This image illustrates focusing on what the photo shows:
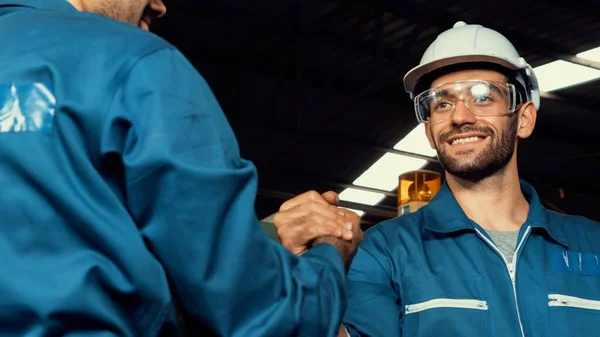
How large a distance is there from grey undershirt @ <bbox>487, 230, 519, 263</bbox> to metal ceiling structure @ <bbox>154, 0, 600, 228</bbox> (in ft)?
18.5

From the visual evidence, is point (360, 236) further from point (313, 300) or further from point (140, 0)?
point (140, 0)

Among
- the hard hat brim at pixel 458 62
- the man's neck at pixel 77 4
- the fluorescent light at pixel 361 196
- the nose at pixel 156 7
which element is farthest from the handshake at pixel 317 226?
the fluorescent light at pixel 361 196

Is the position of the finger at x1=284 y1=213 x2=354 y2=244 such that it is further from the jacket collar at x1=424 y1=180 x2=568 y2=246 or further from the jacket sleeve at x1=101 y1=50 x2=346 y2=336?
the jacket collar at x1=424 y1=180 x2=568 y2=246

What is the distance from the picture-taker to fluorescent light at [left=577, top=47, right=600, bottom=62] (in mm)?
9227

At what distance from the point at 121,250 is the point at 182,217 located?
0.11m

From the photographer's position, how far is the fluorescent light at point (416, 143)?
11.4 m

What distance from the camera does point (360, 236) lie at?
2.11 metres

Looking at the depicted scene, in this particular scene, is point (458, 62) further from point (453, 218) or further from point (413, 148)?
point (413, 148)

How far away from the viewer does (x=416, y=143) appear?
11719 millimetres

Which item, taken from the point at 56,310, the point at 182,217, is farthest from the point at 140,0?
the point at 56,310

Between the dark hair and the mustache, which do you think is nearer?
the mustache

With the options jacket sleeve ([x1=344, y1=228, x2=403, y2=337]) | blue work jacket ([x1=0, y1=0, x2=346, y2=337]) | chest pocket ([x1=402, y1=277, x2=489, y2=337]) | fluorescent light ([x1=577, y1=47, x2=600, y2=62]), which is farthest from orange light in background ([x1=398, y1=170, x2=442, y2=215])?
fluorescent light ([x1=577, y1=47, x2=600, y2=62])

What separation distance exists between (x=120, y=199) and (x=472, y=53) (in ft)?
7.94

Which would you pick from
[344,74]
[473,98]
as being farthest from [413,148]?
[473,98]
